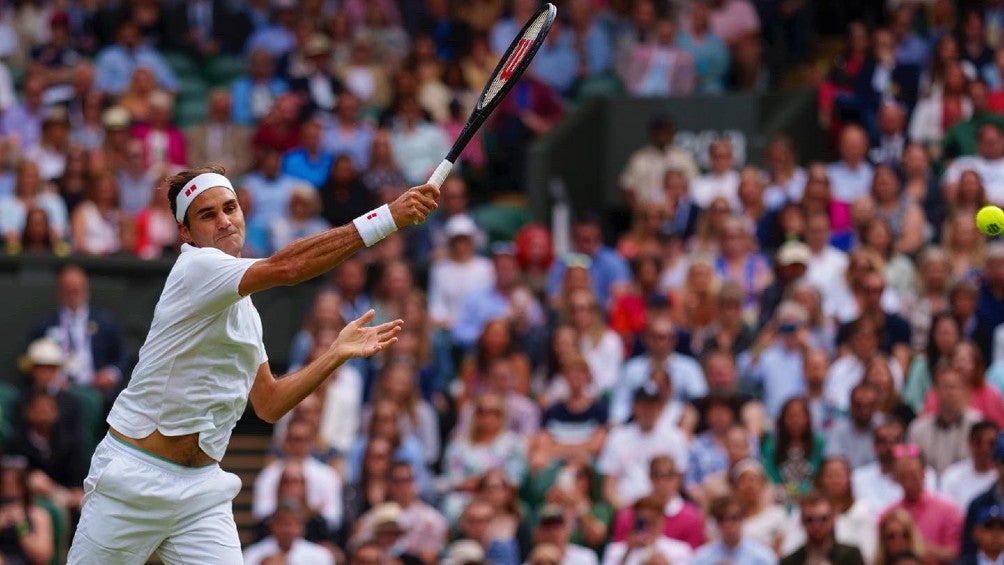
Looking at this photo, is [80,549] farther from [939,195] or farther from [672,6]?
[672,6]

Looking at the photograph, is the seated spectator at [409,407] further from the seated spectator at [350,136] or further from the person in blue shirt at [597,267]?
the seated spectator at [350,136]

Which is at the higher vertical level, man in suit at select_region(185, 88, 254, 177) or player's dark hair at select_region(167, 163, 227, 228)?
man in suit at select_region(185, 88, 254, 177)

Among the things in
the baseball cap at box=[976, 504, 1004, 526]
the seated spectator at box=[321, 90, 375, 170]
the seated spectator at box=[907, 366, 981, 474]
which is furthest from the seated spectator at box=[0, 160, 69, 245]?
the baseball cap at box=[976, 504, 1004, 526]

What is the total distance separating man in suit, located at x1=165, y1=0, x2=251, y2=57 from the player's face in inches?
495

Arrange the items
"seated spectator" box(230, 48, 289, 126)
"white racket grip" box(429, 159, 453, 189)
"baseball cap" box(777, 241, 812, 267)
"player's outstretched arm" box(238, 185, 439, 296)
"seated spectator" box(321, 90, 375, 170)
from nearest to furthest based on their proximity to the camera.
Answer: "player's outstretched arm" box(238, 185, 439, 296) → "white racket grip" box(429, 159, 453, 189) → "baseball cap" box(777, 241, 812, 267) → "seated spectator" box(321, 90, 375, 170) → "seated spectator" box(230, 48, 289, 126)

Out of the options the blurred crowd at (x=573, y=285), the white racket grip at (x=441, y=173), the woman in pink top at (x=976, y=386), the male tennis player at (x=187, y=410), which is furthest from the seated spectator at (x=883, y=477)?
the white racket grip at (x=441, y=173)

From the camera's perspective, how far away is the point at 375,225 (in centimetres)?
702

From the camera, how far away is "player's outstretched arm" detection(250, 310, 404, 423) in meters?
7.27

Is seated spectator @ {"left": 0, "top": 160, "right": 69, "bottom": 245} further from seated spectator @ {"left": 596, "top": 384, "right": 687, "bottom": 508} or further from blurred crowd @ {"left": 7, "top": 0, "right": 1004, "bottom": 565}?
seated spectator @ {"left": 596, "top": 384, "right": 687, "bottom": 508}

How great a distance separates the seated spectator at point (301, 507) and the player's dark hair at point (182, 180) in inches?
209

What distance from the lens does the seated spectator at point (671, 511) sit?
12320 mm

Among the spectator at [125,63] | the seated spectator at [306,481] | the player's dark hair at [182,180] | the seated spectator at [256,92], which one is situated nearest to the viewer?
the player's dark hair at [182,180]

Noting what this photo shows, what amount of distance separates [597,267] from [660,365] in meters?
1.98

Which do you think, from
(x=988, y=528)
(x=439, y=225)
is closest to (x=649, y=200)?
(x=439, y=225)
